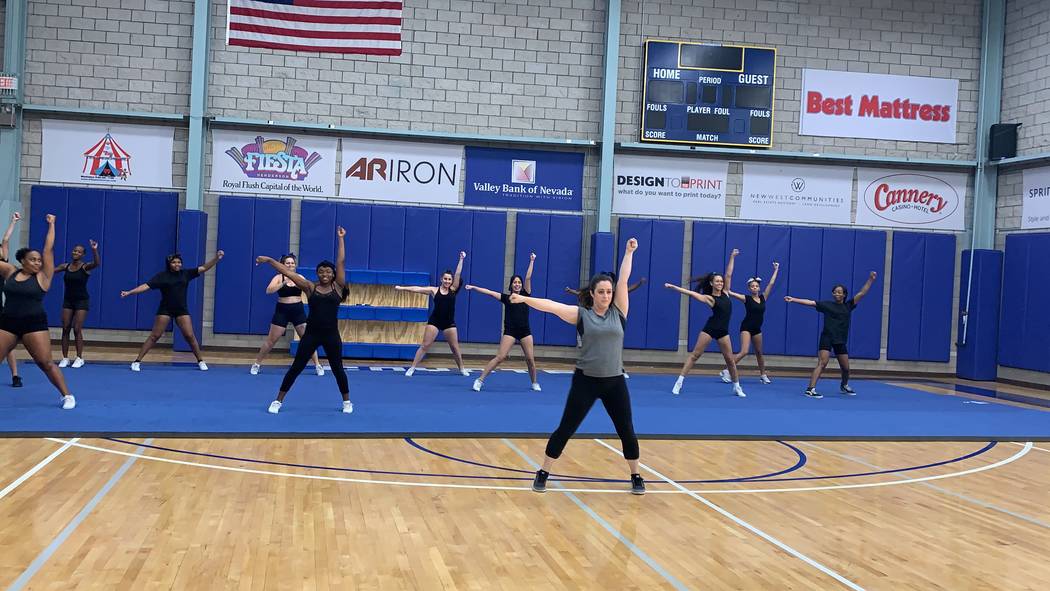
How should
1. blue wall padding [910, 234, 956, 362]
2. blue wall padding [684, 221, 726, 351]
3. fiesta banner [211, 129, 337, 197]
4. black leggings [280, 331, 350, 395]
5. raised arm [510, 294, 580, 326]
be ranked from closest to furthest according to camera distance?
raised arm [510, 294, 580, 326], black leggings [280, 331, 350, 395], fiesta banner [211, 129, 337, 197], blue wall padding [684, 221, 726, 351], blue wall padding [910, 234, 956, 362]

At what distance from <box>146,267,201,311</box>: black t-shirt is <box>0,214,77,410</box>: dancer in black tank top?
4.41 metres

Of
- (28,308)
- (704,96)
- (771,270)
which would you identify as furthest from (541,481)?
(704,96)

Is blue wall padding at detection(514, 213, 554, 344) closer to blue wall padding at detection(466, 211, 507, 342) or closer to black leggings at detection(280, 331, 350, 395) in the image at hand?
blue wall padding at detection(466, 211, 507, 342)

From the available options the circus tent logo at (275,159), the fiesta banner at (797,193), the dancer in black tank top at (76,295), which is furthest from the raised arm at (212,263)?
the fiesta banner at (797,193)

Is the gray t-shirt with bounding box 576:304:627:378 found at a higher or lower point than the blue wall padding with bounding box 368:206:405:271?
lower

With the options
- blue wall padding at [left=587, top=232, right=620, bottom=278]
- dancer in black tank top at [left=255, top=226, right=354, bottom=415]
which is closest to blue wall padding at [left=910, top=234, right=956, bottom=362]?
blue wall padding at [left=587, top=232, right=620, bottom=278]

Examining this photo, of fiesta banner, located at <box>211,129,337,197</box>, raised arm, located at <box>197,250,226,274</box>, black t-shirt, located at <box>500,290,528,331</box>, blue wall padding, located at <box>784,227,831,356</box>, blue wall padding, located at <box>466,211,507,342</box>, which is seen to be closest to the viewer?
raised arm, located at <box>197,250,226,274</box>

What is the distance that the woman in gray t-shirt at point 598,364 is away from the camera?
7.68 m

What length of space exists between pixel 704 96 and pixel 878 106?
4.25 meters

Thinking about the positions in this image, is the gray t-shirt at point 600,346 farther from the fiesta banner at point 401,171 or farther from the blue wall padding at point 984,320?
the blue wall padding at point 984,320

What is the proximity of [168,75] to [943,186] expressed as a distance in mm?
17682

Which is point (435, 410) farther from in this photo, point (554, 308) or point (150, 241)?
point (150, 241)

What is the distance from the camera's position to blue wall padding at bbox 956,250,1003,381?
67.2 feet

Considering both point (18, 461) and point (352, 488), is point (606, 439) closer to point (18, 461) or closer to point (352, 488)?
point (352, 488)
